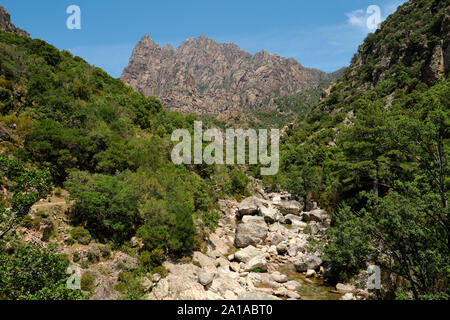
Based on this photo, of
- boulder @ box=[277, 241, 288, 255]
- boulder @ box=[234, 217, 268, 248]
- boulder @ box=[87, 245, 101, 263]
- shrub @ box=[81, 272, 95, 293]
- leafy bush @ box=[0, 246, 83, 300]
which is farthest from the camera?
boulder @ box=[234, 217, 268, 248]

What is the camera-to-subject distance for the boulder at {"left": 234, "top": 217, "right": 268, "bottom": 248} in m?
28.8

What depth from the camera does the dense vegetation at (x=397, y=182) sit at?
11914 millimetres

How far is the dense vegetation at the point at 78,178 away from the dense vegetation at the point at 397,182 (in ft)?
46.5

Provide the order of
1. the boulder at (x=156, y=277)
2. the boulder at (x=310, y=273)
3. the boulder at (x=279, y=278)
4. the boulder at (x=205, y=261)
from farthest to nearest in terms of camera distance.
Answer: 1. the boulder at (x=205, y=261)
2. the boulder at (x=310, y=273)
3. the boulder at (x=279, y=278)
4. the boulder at (x=156, y=277)

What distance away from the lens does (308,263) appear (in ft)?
71.5

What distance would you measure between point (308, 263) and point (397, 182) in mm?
11800

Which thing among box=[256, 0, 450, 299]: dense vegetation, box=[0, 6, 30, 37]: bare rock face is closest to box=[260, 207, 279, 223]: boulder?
box=[256, 0, 450, 299]: dense vegetation

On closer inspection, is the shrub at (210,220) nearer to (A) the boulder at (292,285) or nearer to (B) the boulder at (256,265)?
(B) the boulder at (256,265)

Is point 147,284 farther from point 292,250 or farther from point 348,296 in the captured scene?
point 292,250

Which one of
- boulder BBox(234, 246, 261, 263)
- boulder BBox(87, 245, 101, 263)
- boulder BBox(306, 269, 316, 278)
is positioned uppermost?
boulder BBox(87, 245, 101, 263)

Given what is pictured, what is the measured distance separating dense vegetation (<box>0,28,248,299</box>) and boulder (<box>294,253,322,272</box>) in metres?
9.74

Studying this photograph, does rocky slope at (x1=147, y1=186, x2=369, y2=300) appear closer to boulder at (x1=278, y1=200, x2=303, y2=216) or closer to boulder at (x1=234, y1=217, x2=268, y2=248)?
boulder at (x1=234, y1=217, x2=268, y2=248)

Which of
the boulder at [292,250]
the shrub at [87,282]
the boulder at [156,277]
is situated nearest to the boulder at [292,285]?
the boulder at [292,250]

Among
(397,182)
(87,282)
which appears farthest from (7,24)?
(397,182)
